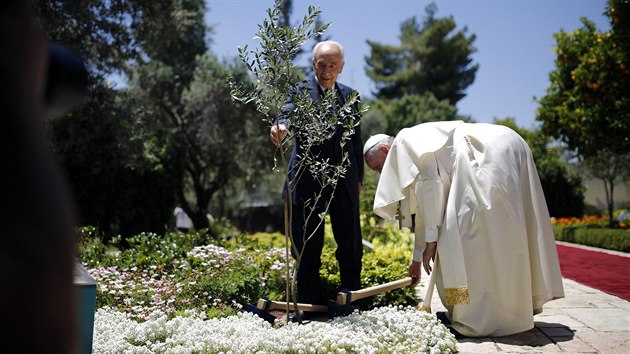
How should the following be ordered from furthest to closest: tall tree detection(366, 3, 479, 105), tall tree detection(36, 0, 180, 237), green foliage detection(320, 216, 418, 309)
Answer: tall tree detection(366, 3, 479, 105) < tall tree detection(36, 0, 180, 237) < green foliage detection(320, 216, 418, 309)

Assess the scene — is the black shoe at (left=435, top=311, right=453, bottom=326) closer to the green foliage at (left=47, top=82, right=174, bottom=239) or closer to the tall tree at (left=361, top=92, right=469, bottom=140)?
the green foliage at (left=47, top=82, right=174, bottom=239)

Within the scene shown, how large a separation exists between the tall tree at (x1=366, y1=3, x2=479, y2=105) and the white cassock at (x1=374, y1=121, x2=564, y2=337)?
36.9 metres

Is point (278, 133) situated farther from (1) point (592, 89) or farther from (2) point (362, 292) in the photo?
(1) point (592, 89)

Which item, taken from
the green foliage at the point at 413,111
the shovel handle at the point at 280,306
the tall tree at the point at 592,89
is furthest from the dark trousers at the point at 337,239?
the green foliage at the point at 413,111

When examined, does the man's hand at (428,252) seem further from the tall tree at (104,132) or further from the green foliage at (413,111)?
the green foliage at (413,111)

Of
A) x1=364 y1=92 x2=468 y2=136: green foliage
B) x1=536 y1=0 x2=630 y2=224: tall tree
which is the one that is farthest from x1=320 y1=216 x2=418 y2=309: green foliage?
x1=364 y1=92 x2=468 y2=136: green foliage

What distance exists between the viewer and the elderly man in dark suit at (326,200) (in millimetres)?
4480

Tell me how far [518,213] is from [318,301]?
176 centimetres

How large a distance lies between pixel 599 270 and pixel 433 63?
3491 cm

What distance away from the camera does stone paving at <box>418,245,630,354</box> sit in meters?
3.46

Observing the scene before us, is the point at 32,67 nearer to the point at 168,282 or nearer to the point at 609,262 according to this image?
the point at 168,282

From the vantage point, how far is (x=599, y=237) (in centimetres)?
1199

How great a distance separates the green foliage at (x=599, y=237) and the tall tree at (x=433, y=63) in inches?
1039

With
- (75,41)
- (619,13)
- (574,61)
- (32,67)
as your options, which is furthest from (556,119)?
(32,67)
